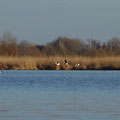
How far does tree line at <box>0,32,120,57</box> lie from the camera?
154 feet

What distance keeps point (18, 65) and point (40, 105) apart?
81.8 feet

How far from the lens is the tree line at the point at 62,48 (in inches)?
1849

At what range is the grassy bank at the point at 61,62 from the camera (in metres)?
38.9

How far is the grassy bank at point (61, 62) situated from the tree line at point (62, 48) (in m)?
4.03

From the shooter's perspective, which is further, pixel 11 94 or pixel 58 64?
pixel 58 64

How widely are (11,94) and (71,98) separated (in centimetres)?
222

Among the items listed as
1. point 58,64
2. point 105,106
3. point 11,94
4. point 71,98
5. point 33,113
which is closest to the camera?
point 33,113

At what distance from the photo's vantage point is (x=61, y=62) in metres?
39.0

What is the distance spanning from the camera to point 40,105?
14.5 meters

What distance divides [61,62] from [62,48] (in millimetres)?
18362

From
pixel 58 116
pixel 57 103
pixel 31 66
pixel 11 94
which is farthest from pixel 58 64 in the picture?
pixel 58 116

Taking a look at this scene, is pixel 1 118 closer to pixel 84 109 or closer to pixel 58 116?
pixel 58 116

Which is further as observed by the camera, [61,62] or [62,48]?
[62,48]

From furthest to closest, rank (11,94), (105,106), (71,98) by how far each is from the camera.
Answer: (11,94) < (71,98) < (105,106)
